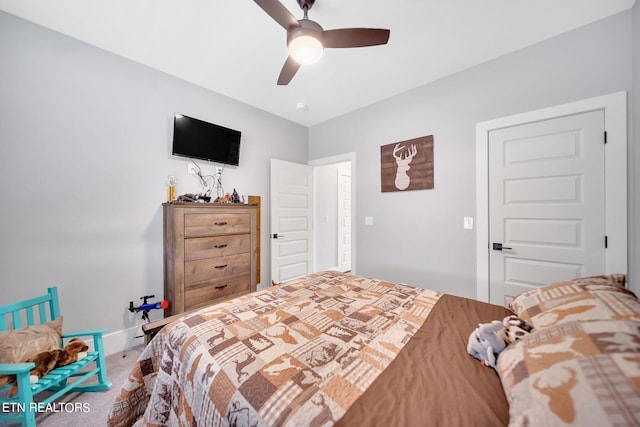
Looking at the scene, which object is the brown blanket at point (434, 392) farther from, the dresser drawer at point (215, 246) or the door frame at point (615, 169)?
the dresser drawer at point (215, 246)

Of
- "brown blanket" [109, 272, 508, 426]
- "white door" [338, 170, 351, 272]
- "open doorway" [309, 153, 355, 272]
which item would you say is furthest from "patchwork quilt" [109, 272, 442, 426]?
"white door" [338, 170, 351, 272]

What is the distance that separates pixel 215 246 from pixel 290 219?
1.39 meters

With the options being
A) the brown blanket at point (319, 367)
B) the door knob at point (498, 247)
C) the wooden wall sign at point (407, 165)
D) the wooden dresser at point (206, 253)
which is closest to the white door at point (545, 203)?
the door knob at point (498, 247)

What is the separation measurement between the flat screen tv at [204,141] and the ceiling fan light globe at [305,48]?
148 cm

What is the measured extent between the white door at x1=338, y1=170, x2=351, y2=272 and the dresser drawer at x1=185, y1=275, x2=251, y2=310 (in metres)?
2.42

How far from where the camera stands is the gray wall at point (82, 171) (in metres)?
1.76

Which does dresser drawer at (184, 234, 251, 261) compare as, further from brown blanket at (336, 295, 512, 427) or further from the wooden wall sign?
brown blanket at (336, 295, 512, 427)

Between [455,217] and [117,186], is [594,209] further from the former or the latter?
[117,186]

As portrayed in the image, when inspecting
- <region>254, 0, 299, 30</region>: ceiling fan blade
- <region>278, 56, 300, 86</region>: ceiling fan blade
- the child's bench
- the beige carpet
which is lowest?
the beige carpet

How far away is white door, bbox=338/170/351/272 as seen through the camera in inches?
183

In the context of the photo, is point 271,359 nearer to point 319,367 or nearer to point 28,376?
point 319,367

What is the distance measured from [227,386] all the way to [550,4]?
9.72ft

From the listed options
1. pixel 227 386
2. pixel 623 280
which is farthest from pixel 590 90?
pixel 227 386

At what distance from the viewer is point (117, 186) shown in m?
2.16
